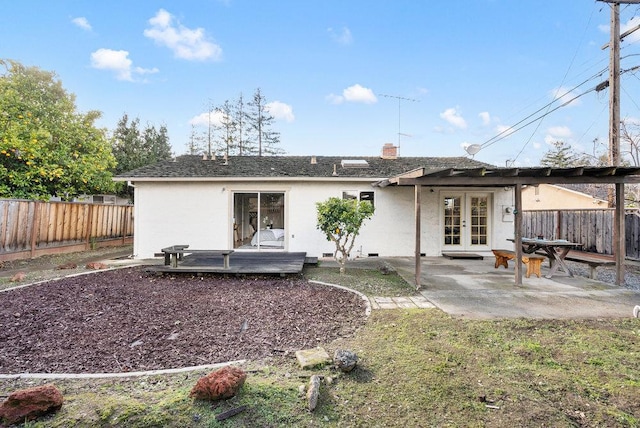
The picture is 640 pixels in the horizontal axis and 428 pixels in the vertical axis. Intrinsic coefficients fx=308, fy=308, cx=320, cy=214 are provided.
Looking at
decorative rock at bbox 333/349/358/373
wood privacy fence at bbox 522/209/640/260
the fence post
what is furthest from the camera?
the fence post

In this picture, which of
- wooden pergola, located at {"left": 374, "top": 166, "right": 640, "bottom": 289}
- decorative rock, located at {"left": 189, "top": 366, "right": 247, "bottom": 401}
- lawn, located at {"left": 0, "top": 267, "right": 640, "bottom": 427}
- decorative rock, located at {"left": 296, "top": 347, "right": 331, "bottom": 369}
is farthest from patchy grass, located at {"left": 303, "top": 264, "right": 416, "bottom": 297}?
decorative rock, located at {"left": 189, "top": 366, "right": 247, "bottom": 401}

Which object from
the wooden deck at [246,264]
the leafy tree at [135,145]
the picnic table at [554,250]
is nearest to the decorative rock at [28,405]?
the wooden deck at [246,264]

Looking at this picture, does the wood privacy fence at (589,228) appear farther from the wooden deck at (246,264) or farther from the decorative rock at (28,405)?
the decorative rock at (28,405)

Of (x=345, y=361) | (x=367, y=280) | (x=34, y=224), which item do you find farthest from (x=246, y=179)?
(x=345, y=361)

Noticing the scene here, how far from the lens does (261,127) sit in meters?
25.5

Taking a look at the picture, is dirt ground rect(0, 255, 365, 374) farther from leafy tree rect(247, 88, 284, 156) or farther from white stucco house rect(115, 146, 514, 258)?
leafy tree rect(247, 88, 284, 156)

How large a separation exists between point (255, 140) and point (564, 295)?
23.6 m

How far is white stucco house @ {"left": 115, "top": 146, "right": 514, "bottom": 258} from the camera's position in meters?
10.1

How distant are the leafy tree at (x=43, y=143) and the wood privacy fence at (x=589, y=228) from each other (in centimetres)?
1935

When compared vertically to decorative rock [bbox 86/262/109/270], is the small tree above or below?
above

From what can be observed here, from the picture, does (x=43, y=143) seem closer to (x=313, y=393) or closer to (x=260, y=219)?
(x=260, y=219)

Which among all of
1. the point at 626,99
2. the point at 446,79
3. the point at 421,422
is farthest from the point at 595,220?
the point at 421,422

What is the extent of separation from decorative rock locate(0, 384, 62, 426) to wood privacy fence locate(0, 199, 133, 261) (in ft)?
32.4

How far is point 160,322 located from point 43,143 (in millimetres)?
11323
